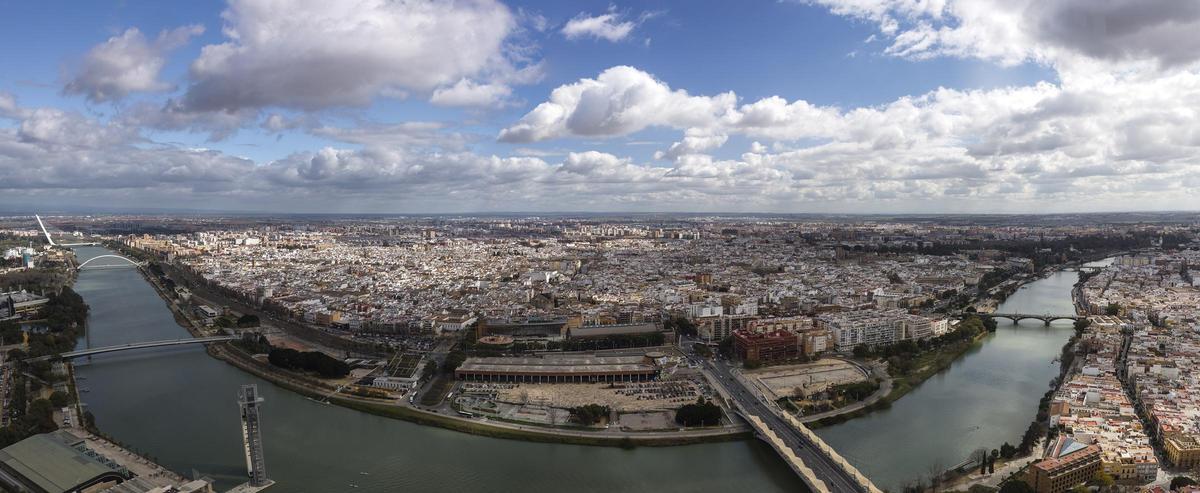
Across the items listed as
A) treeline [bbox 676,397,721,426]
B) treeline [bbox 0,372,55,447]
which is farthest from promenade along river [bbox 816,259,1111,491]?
treeline [bbox 0,372,55,447]

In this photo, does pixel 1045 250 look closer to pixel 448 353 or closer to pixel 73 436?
pixel 448 353

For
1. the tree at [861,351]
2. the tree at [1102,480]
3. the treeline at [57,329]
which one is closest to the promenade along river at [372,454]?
the treeline at [57,329]

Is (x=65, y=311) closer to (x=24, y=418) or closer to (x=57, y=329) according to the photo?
(x=57, y=329)

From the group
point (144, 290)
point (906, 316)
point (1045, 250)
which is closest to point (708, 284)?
point (906, 316)

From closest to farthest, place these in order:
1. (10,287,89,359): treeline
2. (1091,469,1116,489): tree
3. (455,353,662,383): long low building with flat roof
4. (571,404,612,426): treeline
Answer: (1091,469,1116,489): tree < (571,404,612,426): treeline < (455,353,662,383): long low building with flat roof < (10,287,89,359): treeline

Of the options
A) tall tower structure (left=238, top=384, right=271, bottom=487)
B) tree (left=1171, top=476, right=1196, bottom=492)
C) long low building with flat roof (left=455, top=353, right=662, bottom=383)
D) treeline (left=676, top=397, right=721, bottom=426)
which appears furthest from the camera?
long low building with flat roof (left=455, top=353, right=662, bottom=383)

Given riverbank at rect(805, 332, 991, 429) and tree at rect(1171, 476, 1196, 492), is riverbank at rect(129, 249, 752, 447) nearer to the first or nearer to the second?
riverbank at rect(805, 332, 991, 429)
